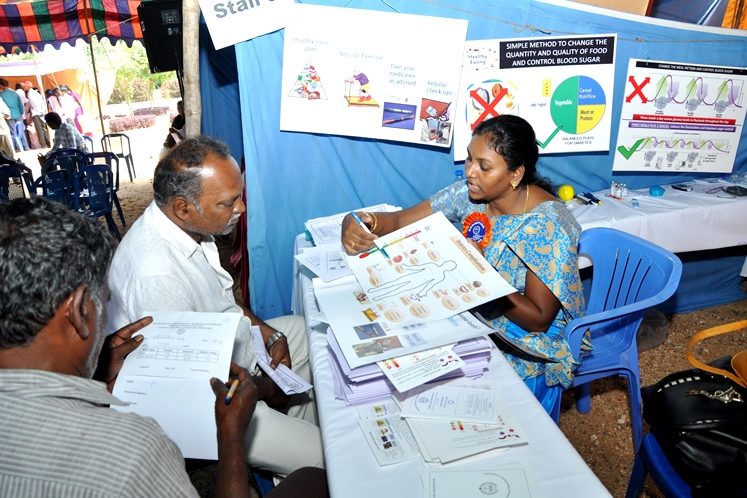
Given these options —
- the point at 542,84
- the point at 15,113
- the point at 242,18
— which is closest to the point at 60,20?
the point at 15,113

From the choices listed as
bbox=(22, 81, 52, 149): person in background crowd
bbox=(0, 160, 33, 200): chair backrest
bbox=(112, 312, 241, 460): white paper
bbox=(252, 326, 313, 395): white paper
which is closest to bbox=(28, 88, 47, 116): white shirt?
bbox=(22, 81, 52, 149): person in background crowd

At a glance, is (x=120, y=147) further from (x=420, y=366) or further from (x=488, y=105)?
(x=420, y=366)

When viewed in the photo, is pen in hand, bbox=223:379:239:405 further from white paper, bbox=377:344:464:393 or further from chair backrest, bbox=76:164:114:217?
chair backrest, bbox=76:164:114:217

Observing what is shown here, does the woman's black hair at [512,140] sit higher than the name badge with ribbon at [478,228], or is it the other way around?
the woman's black hair at [512,140]

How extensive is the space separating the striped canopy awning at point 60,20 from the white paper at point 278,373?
6942 millimetres

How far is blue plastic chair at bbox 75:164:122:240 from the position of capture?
5.29 metres

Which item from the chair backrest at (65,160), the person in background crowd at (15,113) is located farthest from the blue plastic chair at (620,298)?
the person in background crowd at (15,113)

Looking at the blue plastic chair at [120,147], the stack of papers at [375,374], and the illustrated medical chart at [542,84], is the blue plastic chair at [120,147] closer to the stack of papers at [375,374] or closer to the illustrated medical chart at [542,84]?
the illustrated medical chart at [542,84]

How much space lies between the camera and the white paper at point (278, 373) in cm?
188

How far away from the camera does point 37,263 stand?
89cm

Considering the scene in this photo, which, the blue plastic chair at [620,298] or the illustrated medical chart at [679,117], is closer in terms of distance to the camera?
the blue plastic chair at [620,298]


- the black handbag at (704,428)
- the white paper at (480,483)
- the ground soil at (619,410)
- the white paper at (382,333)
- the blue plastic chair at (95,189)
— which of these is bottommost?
the ground soil at (619,410)

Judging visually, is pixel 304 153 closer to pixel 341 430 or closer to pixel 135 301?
pixel 135 301

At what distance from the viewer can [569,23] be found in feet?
9.46
